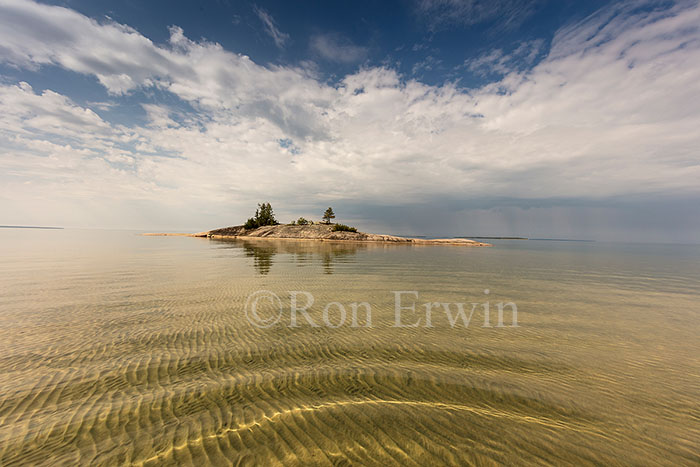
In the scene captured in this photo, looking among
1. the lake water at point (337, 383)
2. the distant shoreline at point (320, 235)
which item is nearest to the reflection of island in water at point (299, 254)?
the lake water at point (337, 383)

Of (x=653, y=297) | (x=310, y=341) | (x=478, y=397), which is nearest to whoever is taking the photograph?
(x=478, y=397)

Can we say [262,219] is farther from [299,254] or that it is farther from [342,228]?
[299,254]

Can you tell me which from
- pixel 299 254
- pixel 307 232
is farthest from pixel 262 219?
pixel 299 254

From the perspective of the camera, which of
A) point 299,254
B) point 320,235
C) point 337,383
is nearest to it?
point 337,383

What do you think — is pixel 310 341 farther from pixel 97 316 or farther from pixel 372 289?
pixel 97 316

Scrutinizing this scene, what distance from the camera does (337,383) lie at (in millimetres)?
4645

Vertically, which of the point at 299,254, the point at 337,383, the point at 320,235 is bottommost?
the point at 337,383

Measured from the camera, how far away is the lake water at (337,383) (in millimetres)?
3182

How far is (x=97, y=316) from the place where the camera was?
25.0 feet

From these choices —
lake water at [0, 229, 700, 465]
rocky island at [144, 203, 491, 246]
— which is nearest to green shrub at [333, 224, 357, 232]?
rocky island at [144, 203, 491, 246]

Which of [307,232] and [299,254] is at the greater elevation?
[307,232]

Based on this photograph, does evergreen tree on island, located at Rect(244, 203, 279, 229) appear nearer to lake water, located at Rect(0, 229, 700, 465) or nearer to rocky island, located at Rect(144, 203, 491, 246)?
rocky island, located at Rect(144, 203, 491, 246)

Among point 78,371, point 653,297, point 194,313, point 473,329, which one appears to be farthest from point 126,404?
point 653,297

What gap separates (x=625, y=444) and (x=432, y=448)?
263cm
